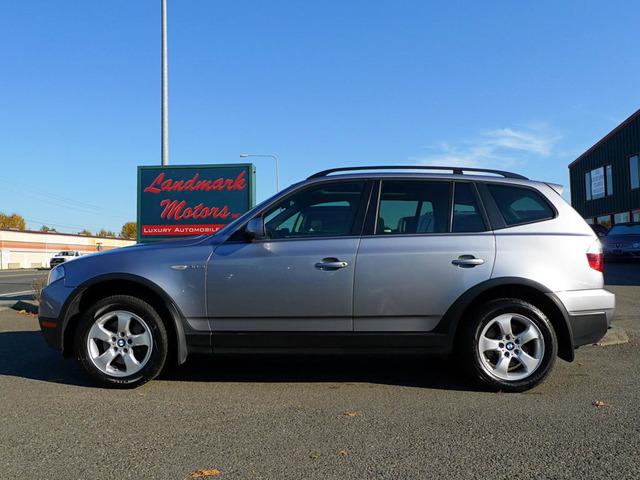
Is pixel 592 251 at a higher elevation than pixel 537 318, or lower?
higher

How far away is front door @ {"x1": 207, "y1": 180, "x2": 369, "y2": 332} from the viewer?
188 inches

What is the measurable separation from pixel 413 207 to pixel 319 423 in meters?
2.06

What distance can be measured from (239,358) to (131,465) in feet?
9.36

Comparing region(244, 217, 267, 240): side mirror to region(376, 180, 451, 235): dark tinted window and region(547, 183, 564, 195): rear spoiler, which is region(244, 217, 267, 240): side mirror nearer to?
region(376, 180, 451, 235): dark tinted window

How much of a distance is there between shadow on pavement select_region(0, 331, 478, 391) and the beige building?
162 feet

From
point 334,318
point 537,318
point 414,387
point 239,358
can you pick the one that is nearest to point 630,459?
point 537,318

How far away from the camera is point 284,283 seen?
15.6 ft

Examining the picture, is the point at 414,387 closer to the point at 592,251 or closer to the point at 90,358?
the point at 592,251

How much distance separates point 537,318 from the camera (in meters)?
4.73

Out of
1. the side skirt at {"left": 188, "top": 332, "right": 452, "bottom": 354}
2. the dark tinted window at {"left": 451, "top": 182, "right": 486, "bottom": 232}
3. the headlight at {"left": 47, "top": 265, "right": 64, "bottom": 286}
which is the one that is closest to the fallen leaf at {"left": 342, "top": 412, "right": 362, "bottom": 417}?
the side skirt at {"left": 188, "top": 332, "right": 452, "bottom": 354}

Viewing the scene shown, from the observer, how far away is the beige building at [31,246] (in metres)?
58.7

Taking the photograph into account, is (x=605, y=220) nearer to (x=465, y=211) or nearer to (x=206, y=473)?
(x=465, y=211)

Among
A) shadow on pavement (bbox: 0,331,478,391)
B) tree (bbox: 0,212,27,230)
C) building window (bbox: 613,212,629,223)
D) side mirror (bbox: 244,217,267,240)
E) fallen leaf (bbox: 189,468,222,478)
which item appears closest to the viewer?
fallen leaf (bbox: 189,468,222,478)

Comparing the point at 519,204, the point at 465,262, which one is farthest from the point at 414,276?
the point at 519,204
